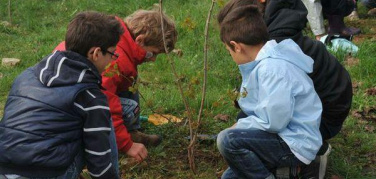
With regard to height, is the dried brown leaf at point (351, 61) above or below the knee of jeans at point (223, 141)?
below

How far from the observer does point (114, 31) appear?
3025 mm

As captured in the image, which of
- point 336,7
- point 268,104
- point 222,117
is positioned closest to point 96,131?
point 268,104

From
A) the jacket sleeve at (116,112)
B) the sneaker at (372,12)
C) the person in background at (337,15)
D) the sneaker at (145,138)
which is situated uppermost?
the jacket sleeve at (116,112)

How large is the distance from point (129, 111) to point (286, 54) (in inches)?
54.2

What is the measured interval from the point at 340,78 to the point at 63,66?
173 centimetres

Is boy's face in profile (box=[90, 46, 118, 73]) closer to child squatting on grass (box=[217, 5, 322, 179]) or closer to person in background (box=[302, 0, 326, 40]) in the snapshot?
child squatting on grass (box=[217, 5, 322, 179])

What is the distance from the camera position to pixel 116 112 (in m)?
3.57

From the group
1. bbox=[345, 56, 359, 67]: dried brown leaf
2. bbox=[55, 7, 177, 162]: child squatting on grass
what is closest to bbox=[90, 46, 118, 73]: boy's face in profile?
bbox=[55, 7, 177, 162]: child squatting on grass

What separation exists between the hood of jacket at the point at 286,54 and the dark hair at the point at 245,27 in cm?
7

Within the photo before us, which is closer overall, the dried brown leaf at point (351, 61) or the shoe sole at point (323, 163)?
the shoe sole at point (323, 163)

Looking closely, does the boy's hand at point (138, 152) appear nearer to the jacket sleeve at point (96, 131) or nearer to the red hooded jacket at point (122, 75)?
the red hooded jacket at point (122, 75)

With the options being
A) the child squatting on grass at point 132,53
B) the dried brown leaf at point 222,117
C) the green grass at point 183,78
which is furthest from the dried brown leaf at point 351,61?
the child squatting on grass at point 132,53

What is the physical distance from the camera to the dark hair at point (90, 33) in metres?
2.95

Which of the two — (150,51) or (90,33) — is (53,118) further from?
(150,51)
